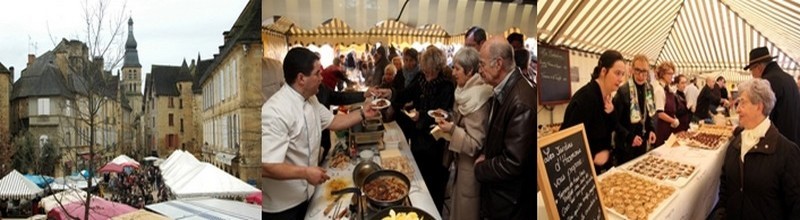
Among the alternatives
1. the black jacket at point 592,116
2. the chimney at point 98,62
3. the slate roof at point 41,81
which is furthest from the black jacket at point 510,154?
the slate roof at point 41,81

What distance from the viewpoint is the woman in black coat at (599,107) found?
2.35 metres

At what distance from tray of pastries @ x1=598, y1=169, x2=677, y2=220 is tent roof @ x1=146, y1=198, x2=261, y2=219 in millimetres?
1521

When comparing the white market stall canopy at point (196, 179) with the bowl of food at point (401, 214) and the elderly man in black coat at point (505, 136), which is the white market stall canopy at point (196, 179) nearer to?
the bowl of food at point (401, 214)

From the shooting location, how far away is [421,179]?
7.12 feet

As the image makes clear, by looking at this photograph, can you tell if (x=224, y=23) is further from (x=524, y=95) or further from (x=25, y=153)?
(x=524, y=95)

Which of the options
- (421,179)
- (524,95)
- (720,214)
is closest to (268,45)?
(421,179)

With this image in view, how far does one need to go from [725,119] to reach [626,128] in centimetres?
46

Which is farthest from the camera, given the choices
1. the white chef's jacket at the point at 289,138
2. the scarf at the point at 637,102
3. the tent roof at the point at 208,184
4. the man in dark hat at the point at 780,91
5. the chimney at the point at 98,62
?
the scarf at the point at 637,102

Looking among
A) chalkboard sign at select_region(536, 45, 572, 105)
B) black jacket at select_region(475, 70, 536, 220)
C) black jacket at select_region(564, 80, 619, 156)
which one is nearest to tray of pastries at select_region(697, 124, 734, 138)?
black jacket at select_region(564, 80, 619, 156)

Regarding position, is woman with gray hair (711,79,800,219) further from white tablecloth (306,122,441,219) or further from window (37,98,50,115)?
window (37,98,50,115)

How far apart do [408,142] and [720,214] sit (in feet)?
5.29

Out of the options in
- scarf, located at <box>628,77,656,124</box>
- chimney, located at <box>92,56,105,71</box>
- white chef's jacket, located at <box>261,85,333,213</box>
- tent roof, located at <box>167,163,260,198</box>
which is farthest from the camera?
scarf, located at <box>628,77,656,124</box>

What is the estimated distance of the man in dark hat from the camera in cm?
241

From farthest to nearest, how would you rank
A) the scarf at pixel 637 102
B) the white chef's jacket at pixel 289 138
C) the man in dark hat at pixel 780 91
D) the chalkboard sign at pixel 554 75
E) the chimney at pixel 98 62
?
the scarf at pixel 637 102, the man in dark hat at pixel 780 91, the chalkboard sign at pixel 554 75, the chimney at pixel 98 62, the white chef's jacket at pixel 289 138
